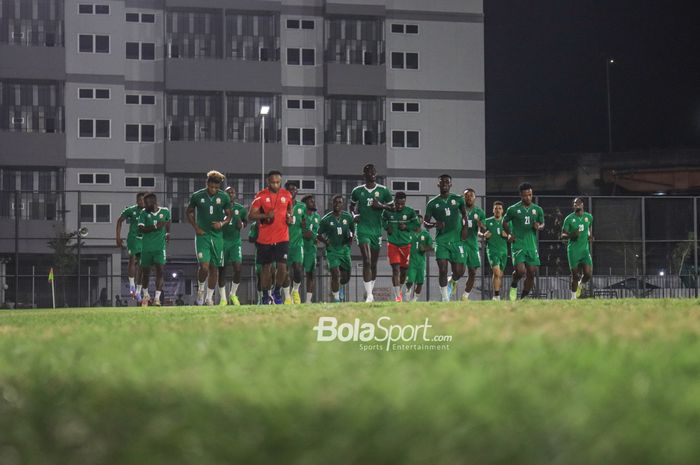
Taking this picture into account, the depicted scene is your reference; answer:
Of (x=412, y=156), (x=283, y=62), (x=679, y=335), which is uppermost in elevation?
(x=283, y=62)

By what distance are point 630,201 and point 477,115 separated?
20.0 m

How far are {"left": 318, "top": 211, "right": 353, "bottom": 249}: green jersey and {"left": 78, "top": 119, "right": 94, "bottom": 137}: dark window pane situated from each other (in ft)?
97.8

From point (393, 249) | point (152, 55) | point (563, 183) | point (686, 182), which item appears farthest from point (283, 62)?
point (393, 249)

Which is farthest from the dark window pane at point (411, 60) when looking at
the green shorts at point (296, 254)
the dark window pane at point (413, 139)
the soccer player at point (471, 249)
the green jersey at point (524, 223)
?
the green shorts at point (296, 254)

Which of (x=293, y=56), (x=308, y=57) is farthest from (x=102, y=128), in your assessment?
(x=308, y=57)

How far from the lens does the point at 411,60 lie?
49.9 m

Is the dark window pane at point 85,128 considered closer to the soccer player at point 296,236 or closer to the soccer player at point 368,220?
the soccer player at point 296,236

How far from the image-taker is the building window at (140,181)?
46.7 m

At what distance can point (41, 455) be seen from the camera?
196 centimetres

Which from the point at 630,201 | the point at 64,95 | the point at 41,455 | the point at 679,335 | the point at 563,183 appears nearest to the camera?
the point at 41,455

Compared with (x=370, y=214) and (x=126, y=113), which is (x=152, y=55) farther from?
(x=370, y=214)

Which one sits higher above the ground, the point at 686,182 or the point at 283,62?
the point at 283,62

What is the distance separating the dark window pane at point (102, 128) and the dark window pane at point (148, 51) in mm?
3577

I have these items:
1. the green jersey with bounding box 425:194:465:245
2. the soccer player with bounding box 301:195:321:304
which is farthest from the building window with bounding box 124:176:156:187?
the green jersey with bounding box 425:194:465:245
